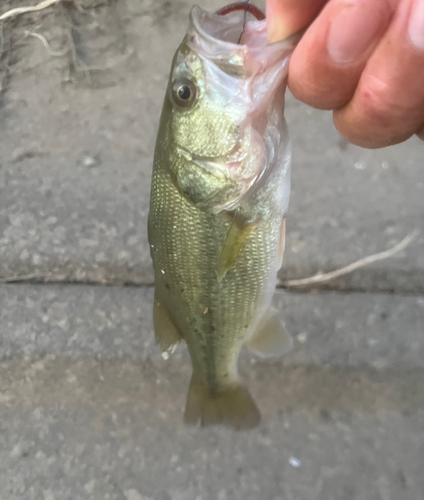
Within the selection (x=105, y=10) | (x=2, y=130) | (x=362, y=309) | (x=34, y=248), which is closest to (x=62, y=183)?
(x=34, y=248)

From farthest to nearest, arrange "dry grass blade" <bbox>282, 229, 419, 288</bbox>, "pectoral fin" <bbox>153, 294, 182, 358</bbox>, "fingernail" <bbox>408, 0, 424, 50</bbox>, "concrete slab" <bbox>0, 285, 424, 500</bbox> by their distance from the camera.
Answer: "dry grass blade" <bbox>282, 229, 419, 288</bbox> → "concrete slab" <bbox>0, 285, 424, 500</bbox> → "pectoral fin" <bbox>153, 294, 182, 358</bbox> → "fingernail" <bbox>408, 0, 424, 50</bbox>

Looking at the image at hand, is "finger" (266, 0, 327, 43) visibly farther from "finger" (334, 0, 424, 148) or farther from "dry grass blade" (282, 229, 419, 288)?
"dry grass blade" (282, 229, 419, 288)

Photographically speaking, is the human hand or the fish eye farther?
the fish eye

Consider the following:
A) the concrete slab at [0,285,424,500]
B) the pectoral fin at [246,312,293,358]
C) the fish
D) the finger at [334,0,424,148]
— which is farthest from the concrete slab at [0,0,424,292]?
the finger at [334,0,424,148]

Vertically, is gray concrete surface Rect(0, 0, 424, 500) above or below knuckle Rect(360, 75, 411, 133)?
below

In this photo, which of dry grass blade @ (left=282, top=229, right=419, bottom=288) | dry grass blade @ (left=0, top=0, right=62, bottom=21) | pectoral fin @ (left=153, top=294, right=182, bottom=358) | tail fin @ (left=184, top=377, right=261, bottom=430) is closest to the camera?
pectoral fin @ (left=153, top=294, right=182, bottom=358)

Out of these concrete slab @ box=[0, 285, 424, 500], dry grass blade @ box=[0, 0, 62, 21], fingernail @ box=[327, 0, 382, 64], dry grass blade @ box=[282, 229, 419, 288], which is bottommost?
concrete slab @ box=[0, 285, 424, 500]

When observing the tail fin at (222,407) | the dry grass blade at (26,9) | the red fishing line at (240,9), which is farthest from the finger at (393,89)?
the dry grass blade at (26,9)

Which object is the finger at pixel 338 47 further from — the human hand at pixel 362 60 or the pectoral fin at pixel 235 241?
the pectoral fin at pixel 235 241
